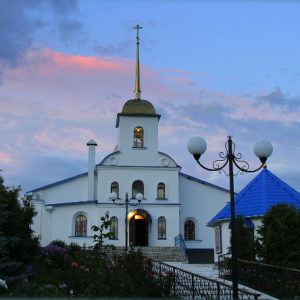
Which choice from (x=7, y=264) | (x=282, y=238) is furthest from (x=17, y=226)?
(x=282, y=238)

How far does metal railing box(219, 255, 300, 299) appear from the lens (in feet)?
39.3

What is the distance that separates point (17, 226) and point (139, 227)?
19.5m

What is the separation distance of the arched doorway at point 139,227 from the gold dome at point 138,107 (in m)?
7.33

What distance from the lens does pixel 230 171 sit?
33.2 ft

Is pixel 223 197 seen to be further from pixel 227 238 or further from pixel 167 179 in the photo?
pixel 227 238

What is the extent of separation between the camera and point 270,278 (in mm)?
12930

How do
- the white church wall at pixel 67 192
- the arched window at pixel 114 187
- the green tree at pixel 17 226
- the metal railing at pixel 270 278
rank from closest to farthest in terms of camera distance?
the metal railing at pixel 270 278
the green tree at pixel 17 226
the arched window at pixel 114 187
the white church wall at pixel 67 192

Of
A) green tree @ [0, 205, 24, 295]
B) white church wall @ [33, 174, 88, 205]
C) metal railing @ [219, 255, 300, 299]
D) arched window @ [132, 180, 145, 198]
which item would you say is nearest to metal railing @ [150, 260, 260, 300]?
metal railing @ [219, 255, 300, 299]

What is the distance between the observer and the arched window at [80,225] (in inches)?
1209

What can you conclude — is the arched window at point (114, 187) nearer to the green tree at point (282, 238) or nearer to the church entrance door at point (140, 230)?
the church entrance door at point (140, 230)

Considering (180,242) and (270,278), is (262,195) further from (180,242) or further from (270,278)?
(180,242)

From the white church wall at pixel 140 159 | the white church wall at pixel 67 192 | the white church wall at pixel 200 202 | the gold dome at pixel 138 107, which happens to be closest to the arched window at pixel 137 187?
the white church wall at pixel 140 159

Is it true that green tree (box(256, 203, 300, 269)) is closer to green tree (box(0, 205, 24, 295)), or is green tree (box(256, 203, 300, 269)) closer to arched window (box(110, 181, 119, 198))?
green tree (box(0, 205, 24, 295))

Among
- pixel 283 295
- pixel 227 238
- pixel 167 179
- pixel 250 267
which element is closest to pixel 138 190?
pixel 167 179
